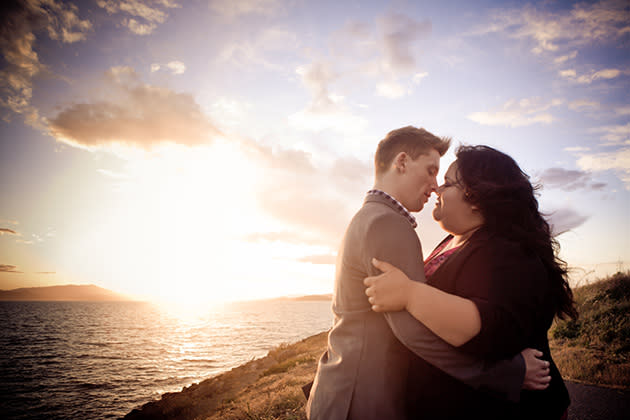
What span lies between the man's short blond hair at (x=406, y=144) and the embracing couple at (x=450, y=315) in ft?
0.90

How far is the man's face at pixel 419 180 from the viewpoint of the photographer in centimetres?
240

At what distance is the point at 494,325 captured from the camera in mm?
1665

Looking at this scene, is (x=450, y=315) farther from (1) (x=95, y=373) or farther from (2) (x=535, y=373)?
(1) (x=95, y=373)

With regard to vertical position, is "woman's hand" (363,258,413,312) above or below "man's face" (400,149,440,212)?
below

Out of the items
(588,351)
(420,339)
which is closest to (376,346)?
(420,339)

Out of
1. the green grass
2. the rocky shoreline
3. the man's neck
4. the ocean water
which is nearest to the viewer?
the man's neck

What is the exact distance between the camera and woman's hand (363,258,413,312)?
1.73m

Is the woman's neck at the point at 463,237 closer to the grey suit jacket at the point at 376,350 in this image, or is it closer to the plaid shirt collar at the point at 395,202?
the plaid shirt collar at the point at 395,202

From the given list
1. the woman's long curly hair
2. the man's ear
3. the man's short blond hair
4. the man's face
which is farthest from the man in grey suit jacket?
the woman's long curly hair

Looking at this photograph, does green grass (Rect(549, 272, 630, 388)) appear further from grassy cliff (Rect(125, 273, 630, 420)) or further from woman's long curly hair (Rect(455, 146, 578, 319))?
woman's long curly hair (Rect(455, 146, 578, 319))

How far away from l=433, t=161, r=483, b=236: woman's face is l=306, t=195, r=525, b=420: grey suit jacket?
2.38 feet

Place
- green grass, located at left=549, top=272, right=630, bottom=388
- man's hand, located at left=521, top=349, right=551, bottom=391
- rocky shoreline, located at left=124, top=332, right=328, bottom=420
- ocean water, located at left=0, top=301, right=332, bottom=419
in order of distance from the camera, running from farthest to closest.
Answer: ocean water, located at left=0, top=301, right=332, bottom=419, rocky shoreline, located at left=124, top=332, right=328, bottom=420, green grass, located at left=549, top=272, right=630, bottom=388, man's hand, located at left=521, top=349, right=551, bottom=391

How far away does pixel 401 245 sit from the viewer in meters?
1.88

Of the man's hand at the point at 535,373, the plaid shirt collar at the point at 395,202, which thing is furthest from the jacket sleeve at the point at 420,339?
the plaid shirt collar at the point at 395,202
